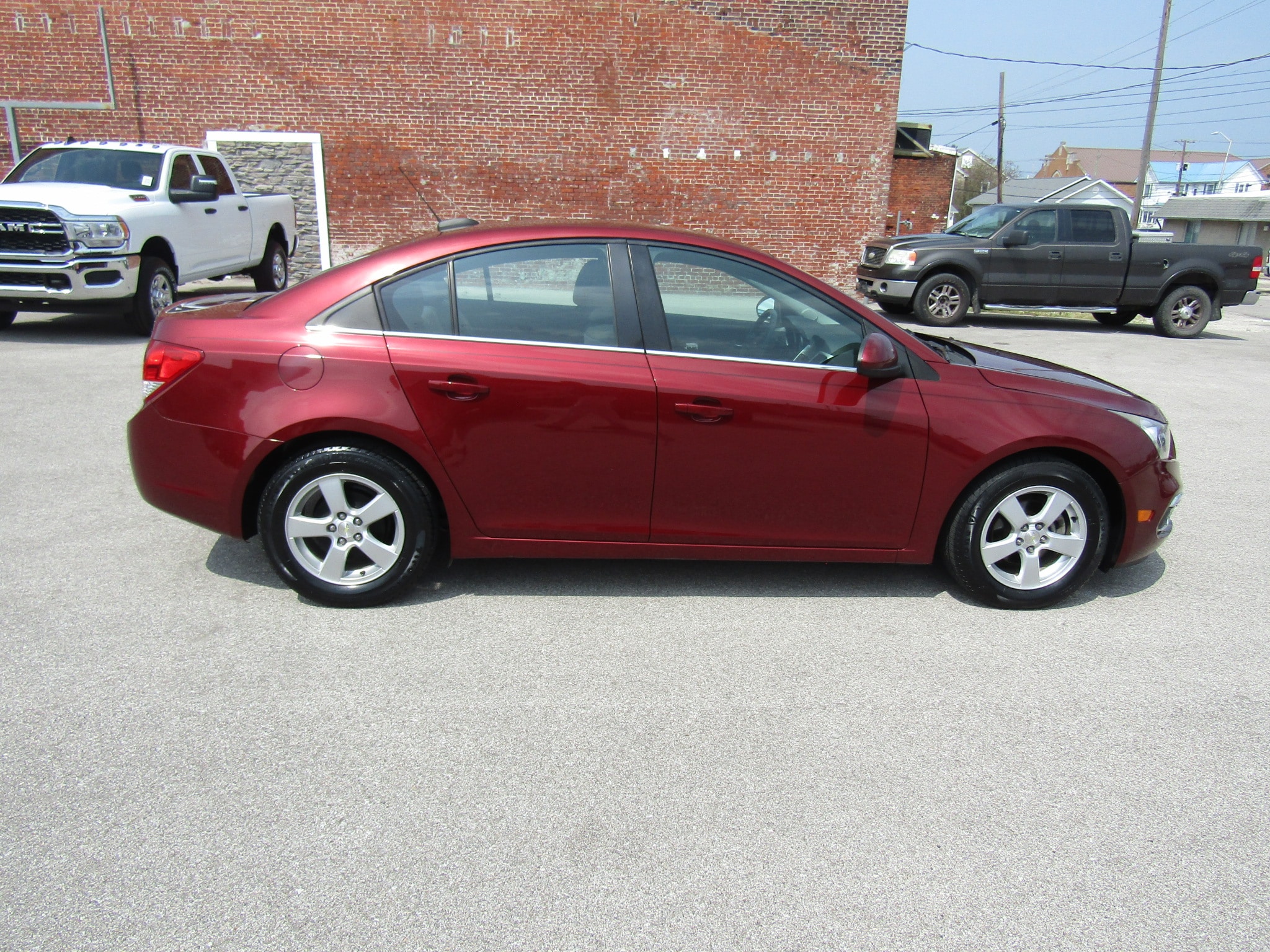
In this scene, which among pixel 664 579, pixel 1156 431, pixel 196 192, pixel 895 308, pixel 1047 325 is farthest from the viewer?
pixel 1047 325

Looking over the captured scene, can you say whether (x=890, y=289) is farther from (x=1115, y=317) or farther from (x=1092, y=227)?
(x=1115, y=317)

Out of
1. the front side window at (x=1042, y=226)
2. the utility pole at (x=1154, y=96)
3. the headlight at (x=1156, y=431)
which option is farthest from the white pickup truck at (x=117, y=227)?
the utility pole at (x=1154, y=96)

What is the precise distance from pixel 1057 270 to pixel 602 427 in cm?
1232

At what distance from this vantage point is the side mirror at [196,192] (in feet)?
34.7

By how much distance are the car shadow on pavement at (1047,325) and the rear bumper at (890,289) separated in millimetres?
473

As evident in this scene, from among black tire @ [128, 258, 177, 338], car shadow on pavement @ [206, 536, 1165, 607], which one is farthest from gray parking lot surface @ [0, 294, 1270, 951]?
black tire @ [128, 258, 177, 338]

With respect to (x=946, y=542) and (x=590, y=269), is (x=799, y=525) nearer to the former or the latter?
(x=946, y=542)

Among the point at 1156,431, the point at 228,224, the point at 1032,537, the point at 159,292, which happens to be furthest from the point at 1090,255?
the point at 159,292

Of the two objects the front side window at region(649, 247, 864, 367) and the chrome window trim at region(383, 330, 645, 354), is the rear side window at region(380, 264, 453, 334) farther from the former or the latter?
the front side window at region(649, 247, 864, 367)

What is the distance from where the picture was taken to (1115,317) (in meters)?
15.5

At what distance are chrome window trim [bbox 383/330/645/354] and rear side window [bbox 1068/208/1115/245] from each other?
12.4 meters

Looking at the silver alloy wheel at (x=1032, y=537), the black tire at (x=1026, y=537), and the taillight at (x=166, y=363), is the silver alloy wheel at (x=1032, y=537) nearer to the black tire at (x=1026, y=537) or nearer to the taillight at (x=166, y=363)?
the black tire at (x=1026, y=537)

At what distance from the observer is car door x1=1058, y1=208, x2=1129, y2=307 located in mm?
13992

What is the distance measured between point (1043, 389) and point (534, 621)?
8.04 ft
